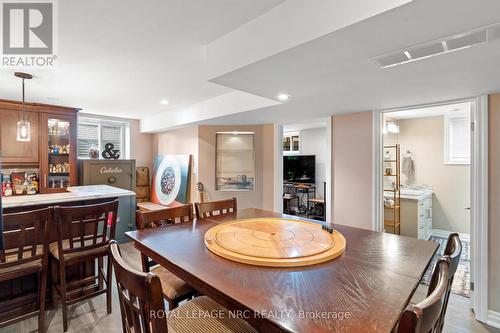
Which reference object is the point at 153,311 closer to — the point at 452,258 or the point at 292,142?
the point at 452,258

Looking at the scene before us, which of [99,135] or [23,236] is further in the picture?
Answer: [99,135]

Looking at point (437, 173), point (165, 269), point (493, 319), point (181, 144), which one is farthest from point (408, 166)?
point (165, 269)

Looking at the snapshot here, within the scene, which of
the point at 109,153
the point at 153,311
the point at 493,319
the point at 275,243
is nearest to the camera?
the point at 153,311

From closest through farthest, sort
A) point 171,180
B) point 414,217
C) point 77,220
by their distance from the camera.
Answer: point 77,220 < point 414,217 < point 171,180

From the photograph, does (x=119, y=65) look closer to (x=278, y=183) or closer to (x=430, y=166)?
(x=278, y=183)

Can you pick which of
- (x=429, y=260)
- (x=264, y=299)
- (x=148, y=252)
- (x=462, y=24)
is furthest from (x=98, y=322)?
(x=462, y=24)

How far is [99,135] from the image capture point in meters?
5.09

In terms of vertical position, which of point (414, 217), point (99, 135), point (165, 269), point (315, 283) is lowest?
point (414, 217)

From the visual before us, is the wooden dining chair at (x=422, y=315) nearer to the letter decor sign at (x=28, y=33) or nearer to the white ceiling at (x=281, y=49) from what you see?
the white ceiling at (x=281, y=49)

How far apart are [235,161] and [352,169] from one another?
203 cm

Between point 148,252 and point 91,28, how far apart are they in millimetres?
1553

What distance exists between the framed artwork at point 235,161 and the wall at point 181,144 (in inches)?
17.8

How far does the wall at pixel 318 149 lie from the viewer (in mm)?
6109

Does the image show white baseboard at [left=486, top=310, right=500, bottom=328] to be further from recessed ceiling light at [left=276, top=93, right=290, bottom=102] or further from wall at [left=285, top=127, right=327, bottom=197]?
wall at [left=285, top=127, right=327, bottom=197]
